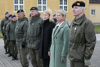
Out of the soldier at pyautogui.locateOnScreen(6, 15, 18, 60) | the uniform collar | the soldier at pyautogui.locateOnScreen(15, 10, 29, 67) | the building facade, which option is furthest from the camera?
the building facade

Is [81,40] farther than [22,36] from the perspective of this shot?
No

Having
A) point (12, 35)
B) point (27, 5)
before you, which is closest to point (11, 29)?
point (12, 35)

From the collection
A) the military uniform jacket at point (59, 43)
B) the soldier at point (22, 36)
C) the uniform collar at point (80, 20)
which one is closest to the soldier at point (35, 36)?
the soldier at point (22, 36)

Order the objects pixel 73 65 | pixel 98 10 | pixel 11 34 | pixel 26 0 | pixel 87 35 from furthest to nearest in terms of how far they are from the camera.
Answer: pixel 98 10
pixel 26 0
pixel 11 34
pixel 73 65
pixel 87 35

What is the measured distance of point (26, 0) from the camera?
3506cm

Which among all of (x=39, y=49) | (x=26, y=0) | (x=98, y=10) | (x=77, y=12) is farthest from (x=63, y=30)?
(x=98, y=10)

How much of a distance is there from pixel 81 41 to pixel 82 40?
3cm

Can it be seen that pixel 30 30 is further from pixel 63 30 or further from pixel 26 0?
pixel 26 0

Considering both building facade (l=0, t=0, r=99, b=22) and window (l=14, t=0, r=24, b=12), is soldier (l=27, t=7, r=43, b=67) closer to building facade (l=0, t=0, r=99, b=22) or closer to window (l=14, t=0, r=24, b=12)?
building facade (l=0, t=0, r=99, b=22)

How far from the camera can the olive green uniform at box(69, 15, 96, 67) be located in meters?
4.50

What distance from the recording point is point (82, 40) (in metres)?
4.64

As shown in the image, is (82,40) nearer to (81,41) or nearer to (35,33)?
(81,41)

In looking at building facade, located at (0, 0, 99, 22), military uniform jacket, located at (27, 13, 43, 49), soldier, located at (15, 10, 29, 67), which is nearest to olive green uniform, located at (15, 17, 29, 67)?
soldier, located at (15, 10, 29, 67)

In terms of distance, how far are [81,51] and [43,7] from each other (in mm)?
31947
